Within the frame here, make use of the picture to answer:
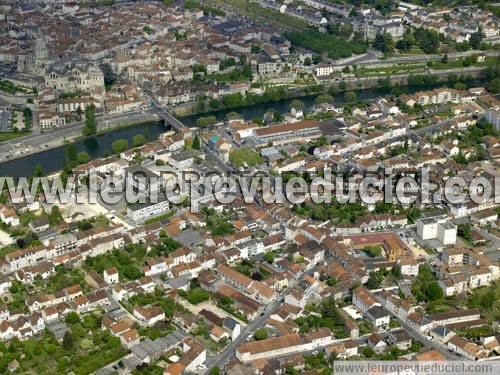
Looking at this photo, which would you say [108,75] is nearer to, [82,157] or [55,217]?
[82,157]

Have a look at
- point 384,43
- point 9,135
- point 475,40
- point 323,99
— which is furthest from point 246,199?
point 475,40

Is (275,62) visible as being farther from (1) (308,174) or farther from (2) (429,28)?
(1) (308,174)

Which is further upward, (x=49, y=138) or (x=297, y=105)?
(x=297, y=105)

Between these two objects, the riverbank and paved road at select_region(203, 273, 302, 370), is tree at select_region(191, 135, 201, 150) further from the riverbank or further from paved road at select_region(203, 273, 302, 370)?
paved road at select_region(203, 273, 302, 370)

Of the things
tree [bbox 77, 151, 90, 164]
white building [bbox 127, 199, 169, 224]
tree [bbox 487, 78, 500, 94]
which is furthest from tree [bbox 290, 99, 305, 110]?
white building [bbox 127, 199, 169, 224]

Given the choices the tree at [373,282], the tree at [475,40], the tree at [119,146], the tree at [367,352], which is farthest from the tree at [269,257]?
the tree at [475,40]

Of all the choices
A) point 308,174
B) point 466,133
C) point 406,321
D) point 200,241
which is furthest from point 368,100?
point 406,321
